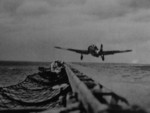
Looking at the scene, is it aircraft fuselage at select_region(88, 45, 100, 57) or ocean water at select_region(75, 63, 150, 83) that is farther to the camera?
aircraft fuselage at select_region(88, 45, 100, 57)

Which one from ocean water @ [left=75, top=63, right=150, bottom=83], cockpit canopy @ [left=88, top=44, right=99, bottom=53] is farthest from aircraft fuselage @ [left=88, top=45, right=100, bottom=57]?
ocean water @ [left=75, top=63, right=150, bottom=83]

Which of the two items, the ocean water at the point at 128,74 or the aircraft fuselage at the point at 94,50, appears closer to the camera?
the ocean water at the point at 128,74

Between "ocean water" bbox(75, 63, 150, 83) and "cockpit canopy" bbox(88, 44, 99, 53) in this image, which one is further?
"cockpit canopy" bbox(88, 44, 99, 53)

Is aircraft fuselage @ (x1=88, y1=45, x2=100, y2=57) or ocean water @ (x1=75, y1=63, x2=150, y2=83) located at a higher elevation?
aircraft fuselage @ (x1=88, y1=45, x2=100, y2=57)

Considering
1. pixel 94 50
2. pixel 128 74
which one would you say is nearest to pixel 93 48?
pixel 94 50

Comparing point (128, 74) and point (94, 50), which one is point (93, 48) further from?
point (128, 74)

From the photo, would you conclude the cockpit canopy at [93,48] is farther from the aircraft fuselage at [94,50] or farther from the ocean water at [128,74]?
the ocean water at [128,74]

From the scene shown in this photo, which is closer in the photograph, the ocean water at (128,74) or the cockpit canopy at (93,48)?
the ocean water at (128,74)

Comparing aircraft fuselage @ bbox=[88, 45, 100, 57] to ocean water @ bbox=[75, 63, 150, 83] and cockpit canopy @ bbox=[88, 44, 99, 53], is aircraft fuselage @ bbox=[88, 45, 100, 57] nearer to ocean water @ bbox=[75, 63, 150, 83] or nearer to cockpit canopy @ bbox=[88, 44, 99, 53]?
cockpit canopy @ bbox=[88, 44, 99, 53]

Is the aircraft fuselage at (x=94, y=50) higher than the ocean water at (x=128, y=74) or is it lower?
higher

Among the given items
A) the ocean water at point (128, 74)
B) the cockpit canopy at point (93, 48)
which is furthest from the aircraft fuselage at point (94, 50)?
the ocean water at point (128, 74)

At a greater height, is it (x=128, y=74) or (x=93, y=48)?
(x=93, y=48)

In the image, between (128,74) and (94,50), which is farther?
(94,50)

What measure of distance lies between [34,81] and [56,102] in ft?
27.3
